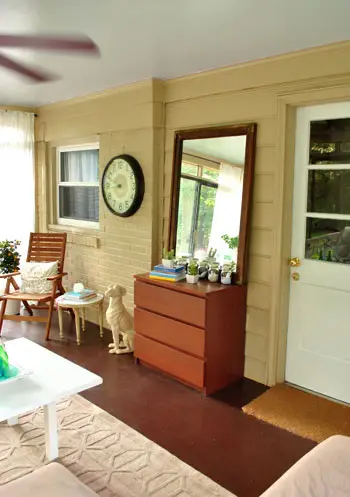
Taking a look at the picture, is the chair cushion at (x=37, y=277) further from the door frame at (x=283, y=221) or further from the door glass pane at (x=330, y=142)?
the door glass pane at (x=330, y=142)

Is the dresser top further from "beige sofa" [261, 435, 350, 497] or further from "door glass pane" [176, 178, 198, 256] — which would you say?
"beige sofa" [261, 435, 350, 497]

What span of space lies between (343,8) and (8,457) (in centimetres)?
290

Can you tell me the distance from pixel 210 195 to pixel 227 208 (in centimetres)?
20

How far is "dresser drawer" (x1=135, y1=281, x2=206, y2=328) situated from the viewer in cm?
316

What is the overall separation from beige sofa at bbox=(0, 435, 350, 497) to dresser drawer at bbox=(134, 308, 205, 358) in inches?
59.7

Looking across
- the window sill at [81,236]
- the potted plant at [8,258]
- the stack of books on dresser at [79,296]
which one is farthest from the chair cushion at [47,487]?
the potted plant at [8,258]

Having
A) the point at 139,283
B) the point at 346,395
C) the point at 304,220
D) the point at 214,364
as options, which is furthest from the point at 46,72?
the point at 346,395

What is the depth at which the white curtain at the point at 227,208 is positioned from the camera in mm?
3379

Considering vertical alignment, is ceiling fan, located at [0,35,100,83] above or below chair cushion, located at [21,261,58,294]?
above

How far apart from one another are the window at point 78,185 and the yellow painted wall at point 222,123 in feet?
0.93

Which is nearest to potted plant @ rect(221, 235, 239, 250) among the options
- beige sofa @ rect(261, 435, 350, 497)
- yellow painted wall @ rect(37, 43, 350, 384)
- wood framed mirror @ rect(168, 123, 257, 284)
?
wood framed mirror @ rect(168, 123, 257, 284)

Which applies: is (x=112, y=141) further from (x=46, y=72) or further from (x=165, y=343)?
(x=165, y=343)

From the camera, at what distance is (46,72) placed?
3.56 m

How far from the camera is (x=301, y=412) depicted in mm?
2945
